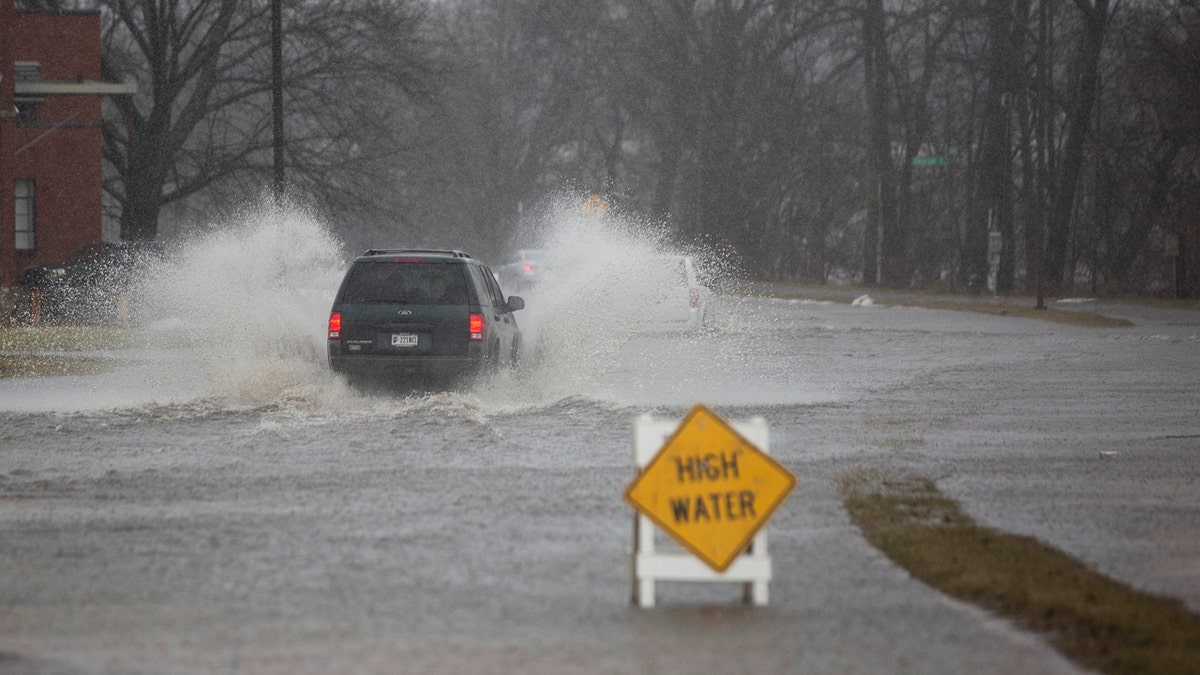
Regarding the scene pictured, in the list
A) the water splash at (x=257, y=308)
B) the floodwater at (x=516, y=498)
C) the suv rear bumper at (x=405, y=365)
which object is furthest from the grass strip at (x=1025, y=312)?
the suv rear bumper at (x=405, y=365)

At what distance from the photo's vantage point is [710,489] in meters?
8.61

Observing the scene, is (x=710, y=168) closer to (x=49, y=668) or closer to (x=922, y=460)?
(x=922, y=460)

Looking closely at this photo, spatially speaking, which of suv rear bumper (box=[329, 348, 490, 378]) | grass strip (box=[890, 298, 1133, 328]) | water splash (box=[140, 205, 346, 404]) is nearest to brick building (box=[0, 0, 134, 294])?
water splash (box=[140, 205, 346, 404])

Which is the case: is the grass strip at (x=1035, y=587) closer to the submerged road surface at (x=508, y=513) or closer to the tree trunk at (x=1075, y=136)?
the submerged road surface at (x=508, y=513)

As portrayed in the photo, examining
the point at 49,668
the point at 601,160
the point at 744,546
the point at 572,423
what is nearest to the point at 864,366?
the point at 572,423

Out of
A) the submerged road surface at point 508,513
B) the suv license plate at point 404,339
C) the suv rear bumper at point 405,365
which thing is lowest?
the submerged road surface at point 508,513

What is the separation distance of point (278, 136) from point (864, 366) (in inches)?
586

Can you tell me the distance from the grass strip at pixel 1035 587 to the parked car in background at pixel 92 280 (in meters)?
27.4

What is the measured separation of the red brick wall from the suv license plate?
2907 centimetres

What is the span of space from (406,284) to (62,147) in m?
29.5

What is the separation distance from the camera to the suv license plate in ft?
→ 63.1

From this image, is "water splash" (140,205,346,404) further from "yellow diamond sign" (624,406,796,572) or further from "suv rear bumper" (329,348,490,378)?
"yellow diamond sign" (624,406,796,572)

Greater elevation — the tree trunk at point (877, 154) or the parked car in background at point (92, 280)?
the tree trunk at point (877, 154)

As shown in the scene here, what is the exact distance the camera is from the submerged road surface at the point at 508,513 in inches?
307
